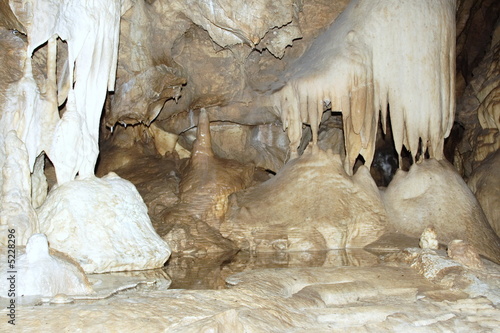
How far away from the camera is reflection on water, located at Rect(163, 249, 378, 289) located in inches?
276

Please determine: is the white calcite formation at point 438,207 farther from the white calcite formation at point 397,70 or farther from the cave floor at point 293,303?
the cave floor at point 293,303

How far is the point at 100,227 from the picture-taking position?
7.60 m

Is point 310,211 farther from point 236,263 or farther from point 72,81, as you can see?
point 72,81

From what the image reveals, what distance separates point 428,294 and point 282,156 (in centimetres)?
905

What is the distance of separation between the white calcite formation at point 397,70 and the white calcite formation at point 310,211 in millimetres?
1051

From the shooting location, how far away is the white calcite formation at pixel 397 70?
11.0 m

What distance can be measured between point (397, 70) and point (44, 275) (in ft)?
27.4

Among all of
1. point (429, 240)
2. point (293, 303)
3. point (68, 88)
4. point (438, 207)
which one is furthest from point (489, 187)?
point (68, 88)

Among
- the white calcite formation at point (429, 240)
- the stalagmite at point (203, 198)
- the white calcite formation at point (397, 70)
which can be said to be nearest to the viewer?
the white calcite formation at point (429, 240)

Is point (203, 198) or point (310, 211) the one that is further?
point (203, 198)

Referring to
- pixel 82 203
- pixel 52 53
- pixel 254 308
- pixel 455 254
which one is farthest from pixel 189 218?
pixel 254 308

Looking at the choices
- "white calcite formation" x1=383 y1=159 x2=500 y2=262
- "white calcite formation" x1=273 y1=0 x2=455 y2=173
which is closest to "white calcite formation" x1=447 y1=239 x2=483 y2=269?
"white calcite formation" x1=383 y1=159 x2=500 y2=262

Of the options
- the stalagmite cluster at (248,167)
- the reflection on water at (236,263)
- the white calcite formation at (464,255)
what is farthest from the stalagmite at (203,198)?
the white calcite formation at (464,255)

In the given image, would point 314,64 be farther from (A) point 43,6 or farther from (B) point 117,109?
(A) point 43,6
